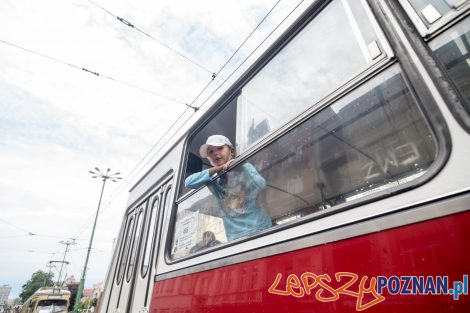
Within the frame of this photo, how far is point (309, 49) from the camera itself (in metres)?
1.52

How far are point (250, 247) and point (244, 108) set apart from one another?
928 mm

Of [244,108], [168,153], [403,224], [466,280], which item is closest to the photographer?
[466,280]

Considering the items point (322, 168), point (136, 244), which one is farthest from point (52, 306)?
point (322, 168)

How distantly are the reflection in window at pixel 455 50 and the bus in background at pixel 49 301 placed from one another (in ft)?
78.3

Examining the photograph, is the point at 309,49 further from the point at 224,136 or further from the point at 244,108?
the point at 224,136

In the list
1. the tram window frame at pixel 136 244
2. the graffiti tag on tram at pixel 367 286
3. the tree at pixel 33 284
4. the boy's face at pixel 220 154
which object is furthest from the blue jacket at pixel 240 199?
the tree at pixel 33 284

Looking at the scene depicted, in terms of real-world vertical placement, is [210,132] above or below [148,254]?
above

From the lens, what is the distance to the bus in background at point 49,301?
722 inches

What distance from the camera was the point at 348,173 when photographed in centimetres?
135

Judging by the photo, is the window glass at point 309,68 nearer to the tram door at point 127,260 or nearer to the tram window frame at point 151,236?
the tram window frame at point 151,236

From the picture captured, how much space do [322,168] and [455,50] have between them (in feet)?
2.44

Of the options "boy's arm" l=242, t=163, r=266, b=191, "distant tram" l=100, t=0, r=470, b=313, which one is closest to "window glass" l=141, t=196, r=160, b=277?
"distant tram" l=100, t=0, r=470, b=313

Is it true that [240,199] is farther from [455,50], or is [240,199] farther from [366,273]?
[455,50]

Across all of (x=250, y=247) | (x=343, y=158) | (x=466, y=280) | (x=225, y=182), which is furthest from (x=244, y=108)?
(x=466, y=280)
